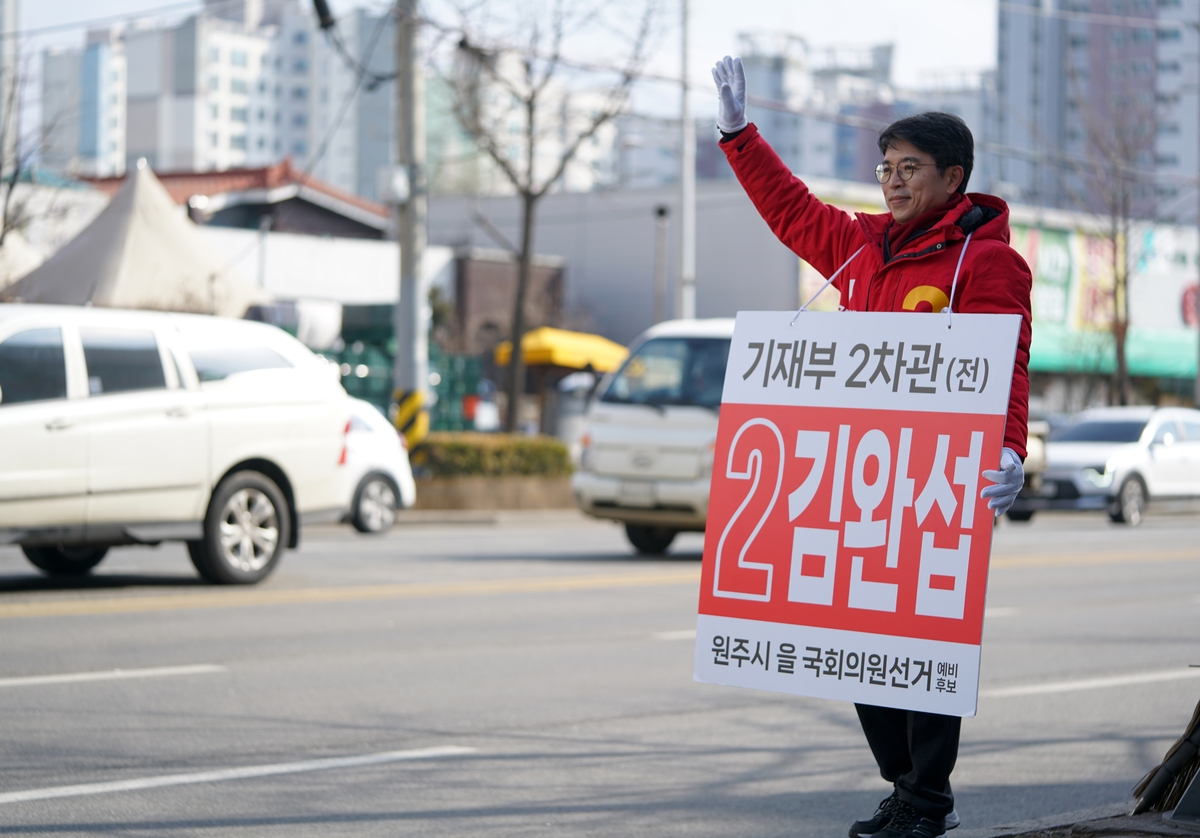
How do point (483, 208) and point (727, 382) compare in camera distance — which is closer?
point (727, 382)

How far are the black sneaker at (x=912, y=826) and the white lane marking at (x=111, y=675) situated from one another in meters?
4.69

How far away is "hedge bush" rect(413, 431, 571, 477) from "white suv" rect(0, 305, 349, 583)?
9.94 meters

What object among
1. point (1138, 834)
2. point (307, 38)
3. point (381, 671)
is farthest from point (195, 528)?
point (307, 38)

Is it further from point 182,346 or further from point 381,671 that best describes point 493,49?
point 381,671

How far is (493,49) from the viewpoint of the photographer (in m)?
24.4

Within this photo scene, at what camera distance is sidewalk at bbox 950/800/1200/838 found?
415 centimetres

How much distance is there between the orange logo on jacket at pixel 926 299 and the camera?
4.35 m

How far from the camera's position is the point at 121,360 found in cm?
1106

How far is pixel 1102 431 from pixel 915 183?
22116 millimetres

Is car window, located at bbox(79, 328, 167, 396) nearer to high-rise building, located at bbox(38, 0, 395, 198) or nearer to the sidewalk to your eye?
the sidewalk

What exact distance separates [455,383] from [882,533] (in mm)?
26418

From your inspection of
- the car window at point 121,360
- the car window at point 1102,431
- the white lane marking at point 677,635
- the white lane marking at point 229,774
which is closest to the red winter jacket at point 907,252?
the white lane marking at point 229,774

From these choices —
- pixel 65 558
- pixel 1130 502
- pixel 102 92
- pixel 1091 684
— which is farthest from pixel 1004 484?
pixel 102 92

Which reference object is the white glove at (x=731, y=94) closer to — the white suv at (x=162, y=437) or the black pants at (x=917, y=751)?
the black pants at (x=917, y=751)
